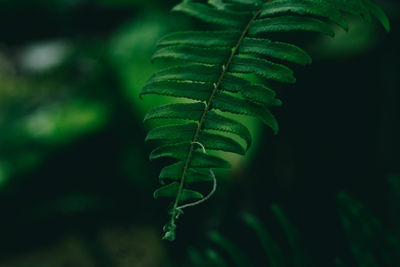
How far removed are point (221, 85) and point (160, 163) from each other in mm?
1820

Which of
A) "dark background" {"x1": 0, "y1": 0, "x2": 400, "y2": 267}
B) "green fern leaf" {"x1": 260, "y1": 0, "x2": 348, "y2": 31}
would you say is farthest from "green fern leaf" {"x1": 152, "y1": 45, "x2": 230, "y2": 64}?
"dark background" {"x1": 0, "y1": 0, "x2": 400, "y2": 267}

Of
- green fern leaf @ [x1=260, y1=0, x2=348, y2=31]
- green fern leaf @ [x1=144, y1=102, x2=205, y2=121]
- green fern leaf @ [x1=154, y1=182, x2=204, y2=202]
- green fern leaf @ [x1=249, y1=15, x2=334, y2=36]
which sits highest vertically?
green fern leaf @ [x1=260, y1=0, x2=348, y2=31]

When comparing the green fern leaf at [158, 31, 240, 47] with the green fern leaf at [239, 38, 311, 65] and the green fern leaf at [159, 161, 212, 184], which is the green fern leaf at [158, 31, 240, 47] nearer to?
the green fern leaf at [239, 38, 311, 65]

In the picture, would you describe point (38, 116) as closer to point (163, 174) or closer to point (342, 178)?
point (342, 178)

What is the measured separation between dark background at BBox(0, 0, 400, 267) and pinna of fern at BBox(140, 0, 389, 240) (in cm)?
127

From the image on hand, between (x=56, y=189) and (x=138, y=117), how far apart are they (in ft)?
3.20

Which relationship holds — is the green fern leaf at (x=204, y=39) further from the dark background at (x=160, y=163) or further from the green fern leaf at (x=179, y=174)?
the dark background at (x=160, y=163)

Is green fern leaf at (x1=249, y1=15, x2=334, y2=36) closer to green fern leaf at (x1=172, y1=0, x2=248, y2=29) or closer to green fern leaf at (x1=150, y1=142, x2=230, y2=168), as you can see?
green fern leaf at (x1=172, y1=0, x2=248, y2=29)

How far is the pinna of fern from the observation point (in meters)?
0.65

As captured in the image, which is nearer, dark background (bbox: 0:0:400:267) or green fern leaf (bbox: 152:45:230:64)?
green fern leaf (bbox: 152:45:230:64)

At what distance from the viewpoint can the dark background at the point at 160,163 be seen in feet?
7.29

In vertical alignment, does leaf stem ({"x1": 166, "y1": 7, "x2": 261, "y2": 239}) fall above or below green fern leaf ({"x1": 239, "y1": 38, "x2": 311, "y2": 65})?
below

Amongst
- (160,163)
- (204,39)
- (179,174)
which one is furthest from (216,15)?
(160,163)

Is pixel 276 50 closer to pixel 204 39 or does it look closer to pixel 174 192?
pixel 204 39
